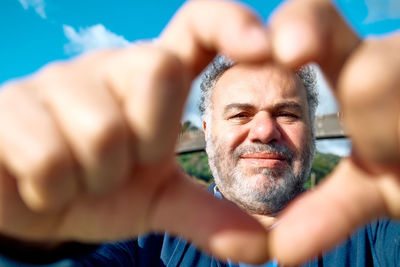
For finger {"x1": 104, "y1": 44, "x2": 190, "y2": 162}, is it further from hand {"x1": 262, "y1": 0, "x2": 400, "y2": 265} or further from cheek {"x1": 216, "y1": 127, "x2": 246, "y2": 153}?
cheek {"x1": 216, "y1": 127, "x2": 246, "y2": 153}

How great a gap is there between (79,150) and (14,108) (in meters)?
0.09

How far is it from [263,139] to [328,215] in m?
1.18

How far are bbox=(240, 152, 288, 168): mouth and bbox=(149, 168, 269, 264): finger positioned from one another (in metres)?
1.16

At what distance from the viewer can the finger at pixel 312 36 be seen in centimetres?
34

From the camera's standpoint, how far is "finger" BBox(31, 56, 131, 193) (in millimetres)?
327

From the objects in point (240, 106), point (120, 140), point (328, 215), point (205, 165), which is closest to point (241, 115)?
point (240, 106)

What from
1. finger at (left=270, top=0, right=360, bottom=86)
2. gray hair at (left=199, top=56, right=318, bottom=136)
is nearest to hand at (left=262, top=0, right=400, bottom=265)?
finger at (left=270, top=0, right=360, bottom=86)

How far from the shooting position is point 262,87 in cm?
160

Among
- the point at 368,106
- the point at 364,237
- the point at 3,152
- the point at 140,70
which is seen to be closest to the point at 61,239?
the point at 3,152

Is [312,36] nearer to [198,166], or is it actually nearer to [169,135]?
[169,135]

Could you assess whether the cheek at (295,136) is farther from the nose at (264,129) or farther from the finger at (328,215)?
the finger at (328,215)

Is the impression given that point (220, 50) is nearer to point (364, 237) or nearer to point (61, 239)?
point (61, 239)

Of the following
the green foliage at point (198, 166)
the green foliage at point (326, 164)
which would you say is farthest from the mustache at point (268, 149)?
the green foliage at point (326, 164)

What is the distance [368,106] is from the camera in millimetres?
348
